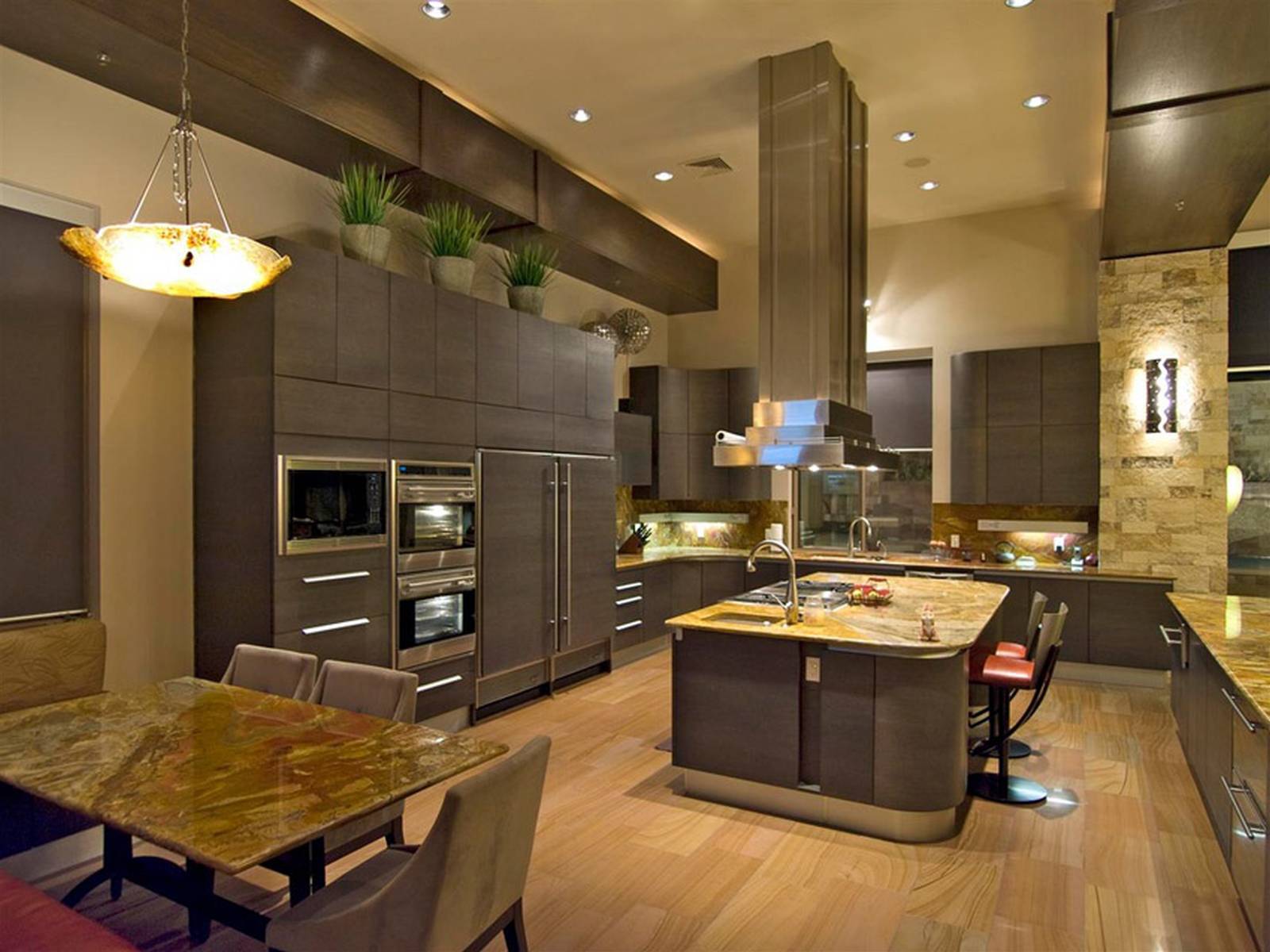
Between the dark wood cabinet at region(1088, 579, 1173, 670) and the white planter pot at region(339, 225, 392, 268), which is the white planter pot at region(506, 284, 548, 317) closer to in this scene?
the white planter pot at region(339, 225, 392, 268)

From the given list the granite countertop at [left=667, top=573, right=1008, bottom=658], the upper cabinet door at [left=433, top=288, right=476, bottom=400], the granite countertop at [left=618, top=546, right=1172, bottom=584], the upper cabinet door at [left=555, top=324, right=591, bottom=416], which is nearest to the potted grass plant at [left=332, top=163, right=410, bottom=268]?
the upper cabinet door at [left=433, top=288, right=476, bottom=400]

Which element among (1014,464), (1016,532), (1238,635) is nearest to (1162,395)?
(1014,464)

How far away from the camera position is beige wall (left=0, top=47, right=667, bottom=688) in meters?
3.21

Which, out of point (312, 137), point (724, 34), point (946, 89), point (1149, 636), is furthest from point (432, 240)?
point (1149, 636)

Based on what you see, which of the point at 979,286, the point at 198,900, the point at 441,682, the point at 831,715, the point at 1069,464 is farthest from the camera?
the point at 979,286

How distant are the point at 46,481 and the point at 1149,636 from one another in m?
6.68

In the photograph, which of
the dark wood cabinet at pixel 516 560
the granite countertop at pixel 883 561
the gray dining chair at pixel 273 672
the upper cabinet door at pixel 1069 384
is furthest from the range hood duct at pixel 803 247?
the upper cabinet door at pixel 1069 384

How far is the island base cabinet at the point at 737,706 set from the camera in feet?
11.3

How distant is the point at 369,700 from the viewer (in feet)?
8.59

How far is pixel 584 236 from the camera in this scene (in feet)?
18.5

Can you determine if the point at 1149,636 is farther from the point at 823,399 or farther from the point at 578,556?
the point at 578,556

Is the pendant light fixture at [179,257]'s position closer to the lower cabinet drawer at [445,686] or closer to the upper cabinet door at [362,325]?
the upper cabinet door at [362,325]

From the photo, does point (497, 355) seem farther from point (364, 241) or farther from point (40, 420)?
point (40, 420)

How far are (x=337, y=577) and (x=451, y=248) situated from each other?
204 centimetres
